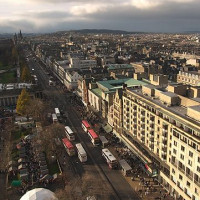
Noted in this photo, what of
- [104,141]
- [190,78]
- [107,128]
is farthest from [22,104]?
[190,78]

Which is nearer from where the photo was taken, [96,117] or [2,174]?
[2,174]

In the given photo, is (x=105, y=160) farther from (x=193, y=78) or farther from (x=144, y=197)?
(x=193, y=78)

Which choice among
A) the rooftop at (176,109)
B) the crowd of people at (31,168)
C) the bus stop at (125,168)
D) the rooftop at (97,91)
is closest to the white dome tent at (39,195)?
the crowd of people at (31,168)

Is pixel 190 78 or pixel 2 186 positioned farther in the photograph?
pixel 190 78

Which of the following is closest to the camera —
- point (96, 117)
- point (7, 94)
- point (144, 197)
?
point (144, 197)

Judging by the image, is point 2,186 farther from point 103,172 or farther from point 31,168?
point 103,172

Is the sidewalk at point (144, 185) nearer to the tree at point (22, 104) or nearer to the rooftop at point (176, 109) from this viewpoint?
the rooftop at point (176, 109)

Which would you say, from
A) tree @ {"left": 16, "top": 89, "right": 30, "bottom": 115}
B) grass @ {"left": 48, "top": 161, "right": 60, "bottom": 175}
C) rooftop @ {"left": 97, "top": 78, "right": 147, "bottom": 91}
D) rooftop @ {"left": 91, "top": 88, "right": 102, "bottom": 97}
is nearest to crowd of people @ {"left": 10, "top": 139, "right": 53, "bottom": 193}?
grass @ {"left": 48, "top": 161, "right": 60, "bottom": 175}

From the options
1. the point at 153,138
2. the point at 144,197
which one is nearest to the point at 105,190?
the point at 144,197
